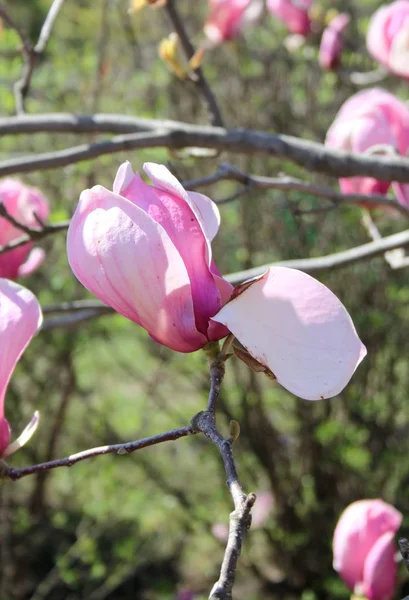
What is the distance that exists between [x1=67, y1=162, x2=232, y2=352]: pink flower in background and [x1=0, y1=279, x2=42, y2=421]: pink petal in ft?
0.30

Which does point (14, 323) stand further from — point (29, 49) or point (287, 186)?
point (29, 49)

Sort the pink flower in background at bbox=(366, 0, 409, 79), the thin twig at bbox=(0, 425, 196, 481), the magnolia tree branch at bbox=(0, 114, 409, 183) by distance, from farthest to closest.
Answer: the pink flower in background at bbox=(366, 0, 409, 79), the magnolia tree branch at bbox=(0, 114, 409, 183), the thin twig at bbox=(0, 425, 196, 481)

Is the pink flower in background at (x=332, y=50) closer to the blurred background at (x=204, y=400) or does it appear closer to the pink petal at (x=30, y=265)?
the blurred background at (x=204, y=400)

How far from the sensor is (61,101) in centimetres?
341

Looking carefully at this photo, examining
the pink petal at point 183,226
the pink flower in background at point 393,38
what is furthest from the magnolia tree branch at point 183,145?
the pink petal at point 183,226

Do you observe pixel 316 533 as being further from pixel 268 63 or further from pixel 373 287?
pixel 268 63

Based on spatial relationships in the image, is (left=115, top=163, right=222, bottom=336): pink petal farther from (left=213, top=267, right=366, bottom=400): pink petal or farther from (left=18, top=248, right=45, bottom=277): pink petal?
(left=18, top=248, right=45, bottom=277): pink petal

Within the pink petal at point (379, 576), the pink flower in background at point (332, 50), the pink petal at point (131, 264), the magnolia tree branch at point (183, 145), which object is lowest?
the pink petal at point (379, 576)

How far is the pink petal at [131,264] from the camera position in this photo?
0.57 meters

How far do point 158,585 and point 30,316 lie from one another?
2757 mm

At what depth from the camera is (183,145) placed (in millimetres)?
1318

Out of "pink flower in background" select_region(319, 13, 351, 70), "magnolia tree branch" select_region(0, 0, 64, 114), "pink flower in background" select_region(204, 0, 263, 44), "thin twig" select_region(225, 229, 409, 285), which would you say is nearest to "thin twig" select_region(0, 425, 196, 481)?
"thin twig" select_region(225, 229, 409, 285)

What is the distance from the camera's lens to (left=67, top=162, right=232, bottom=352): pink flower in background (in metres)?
0.57

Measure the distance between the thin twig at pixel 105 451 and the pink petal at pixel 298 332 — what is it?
0.25ft
